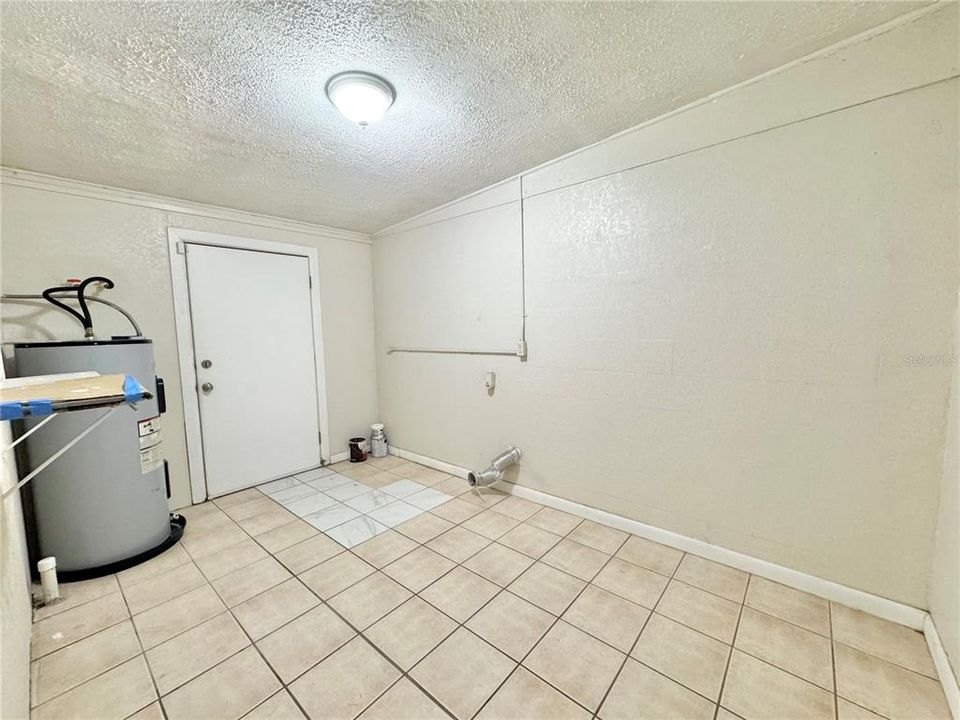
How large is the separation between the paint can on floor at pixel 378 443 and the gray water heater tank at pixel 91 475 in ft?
6.00

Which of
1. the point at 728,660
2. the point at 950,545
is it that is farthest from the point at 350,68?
the point at 950,545

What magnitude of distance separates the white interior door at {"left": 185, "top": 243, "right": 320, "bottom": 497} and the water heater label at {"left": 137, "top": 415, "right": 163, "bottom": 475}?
67 cm

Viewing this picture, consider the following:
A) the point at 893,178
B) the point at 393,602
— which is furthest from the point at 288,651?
the point at 893,178

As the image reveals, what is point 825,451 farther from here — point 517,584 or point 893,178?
point 517,584

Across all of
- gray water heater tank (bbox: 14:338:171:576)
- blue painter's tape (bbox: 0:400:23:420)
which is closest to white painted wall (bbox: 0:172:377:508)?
gray water heater tank (bbox: 14:338:171:576)

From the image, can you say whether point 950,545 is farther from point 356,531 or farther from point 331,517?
point 331,517

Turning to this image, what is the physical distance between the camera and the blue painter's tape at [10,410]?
0.66 meters

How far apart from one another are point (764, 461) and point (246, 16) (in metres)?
2.67

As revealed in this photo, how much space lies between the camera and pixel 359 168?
2.29 m

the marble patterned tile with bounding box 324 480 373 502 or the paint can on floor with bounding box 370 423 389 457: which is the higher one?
the paint can on floor with bounding box 370 423 389 457

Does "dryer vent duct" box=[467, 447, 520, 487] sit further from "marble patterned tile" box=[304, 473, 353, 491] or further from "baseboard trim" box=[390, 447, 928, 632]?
"marble patterned tile" box=[304, 473, 353, 491]

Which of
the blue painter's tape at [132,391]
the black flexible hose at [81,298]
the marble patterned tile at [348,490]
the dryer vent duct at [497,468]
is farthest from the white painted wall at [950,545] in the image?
the black flexible hose at [81,298]

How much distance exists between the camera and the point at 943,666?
4.14 feet

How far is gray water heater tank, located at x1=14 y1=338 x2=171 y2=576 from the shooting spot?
6.14 ft
